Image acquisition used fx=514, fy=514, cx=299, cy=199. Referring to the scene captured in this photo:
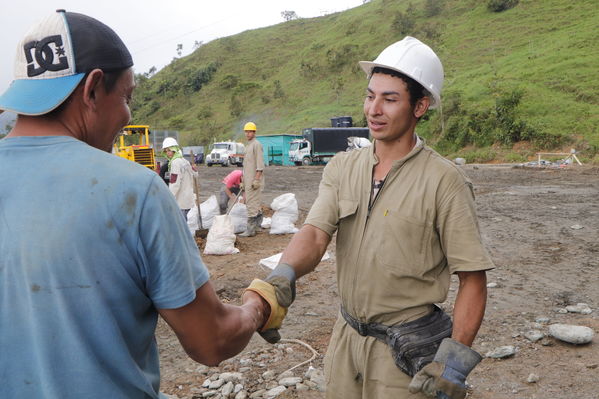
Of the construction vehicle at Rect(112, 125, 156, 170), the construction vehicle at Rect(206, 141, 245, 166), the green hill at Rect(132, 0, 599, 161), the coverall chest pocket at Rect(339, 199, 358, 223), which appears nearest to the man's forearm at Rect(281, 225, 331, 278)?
the coverall chest pocket at Rect(339, 199, 358, 223)

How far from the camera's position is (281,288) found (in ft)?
5.85

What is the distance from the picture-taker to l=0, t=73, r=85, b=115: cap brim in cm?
110

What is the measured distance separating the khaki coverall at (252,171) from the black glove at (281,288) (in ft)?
21.4

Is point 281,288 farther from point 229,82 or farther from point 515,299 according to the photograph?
point 229,82

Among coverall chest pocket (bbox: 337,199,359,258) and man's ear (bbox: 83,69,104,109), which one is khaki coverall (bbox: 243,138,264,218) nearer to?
coverall chest pocket (bbox: 337,199,359,258)

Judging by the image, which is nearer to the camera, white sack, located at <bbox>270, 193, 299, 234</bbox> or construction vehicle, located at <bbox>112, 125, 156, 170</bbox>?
white sack, located at <bbox>270, 193, 299, 234</bbox>

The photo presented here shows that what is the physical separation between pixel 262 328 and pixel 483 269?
80 cm

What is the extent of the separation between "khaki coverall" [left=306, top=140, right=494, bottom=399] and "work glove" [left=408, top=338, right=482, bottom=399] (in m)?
0.13

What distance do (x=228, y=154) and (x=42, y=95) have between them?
2961cm

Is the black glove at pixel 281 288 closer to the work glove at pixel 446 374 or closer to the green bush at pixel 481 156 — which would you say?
the work glove at pixel 446 374

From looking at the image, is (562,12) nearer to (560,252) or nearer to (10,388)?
(560,252)

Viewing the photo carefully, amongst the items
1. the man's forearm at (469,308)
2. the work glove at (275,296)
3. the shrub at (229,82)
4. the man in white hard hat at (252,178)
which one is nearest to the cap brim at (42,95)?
the work glove at (275,296)

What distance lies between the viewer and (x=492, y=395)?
3354 millimetres

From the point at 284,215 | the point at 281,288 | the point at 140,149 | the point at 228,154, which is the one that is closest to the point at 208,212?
the point at 284,215
